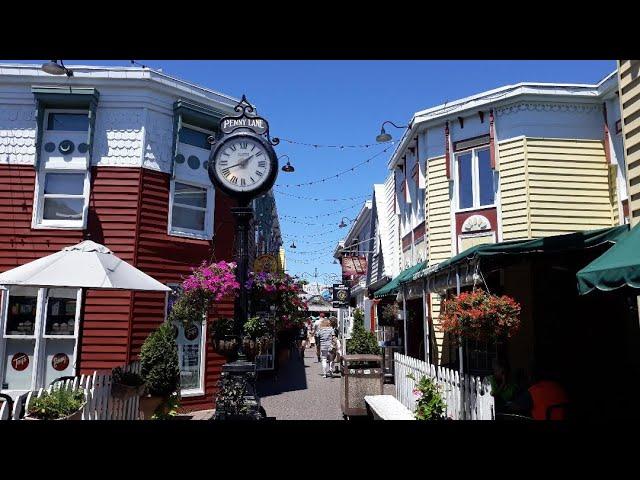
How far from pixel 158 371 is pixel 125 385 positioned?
1.26 m

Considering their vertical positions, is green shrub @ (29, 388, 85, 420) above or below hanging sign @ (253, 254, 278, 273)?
below

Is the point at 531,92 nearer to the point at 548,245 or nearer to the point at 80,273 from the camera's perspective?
the point at 548,245

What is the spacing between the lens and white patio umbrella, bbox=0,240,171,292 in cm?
617

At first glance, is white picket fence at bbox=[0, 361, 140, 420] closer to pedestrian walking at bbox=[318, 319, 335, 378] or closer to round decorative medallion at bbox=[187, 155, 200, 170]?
round decorative medallion at bbox=[187, 155, 200, 170]

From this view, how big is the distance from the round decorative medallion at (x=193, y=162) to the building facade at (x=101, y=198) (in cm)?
18

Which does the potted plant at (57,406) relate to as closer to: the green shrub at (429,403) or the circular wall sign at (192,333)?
the green shrub at (429,403)

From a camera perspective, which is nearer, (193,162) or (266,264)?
(193,162)

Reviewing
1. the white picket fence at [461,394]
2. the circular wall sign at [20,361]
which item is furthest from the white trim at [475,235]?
the circular wall sign at [20,361]

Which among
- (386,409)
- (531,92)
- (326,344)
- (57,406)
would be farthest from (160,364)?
(531,92)

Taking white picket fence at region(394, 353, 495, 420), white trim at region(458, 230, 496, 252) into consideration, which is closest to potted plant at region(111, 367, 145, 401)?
white picket fence at region(394, 353, 495, 420)

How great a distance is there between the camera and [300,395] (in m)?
12.4

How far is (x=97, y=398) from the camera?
21.3 ft

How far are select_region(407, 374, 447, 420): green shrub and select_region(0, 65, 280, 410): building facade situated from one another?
595 centimetres
